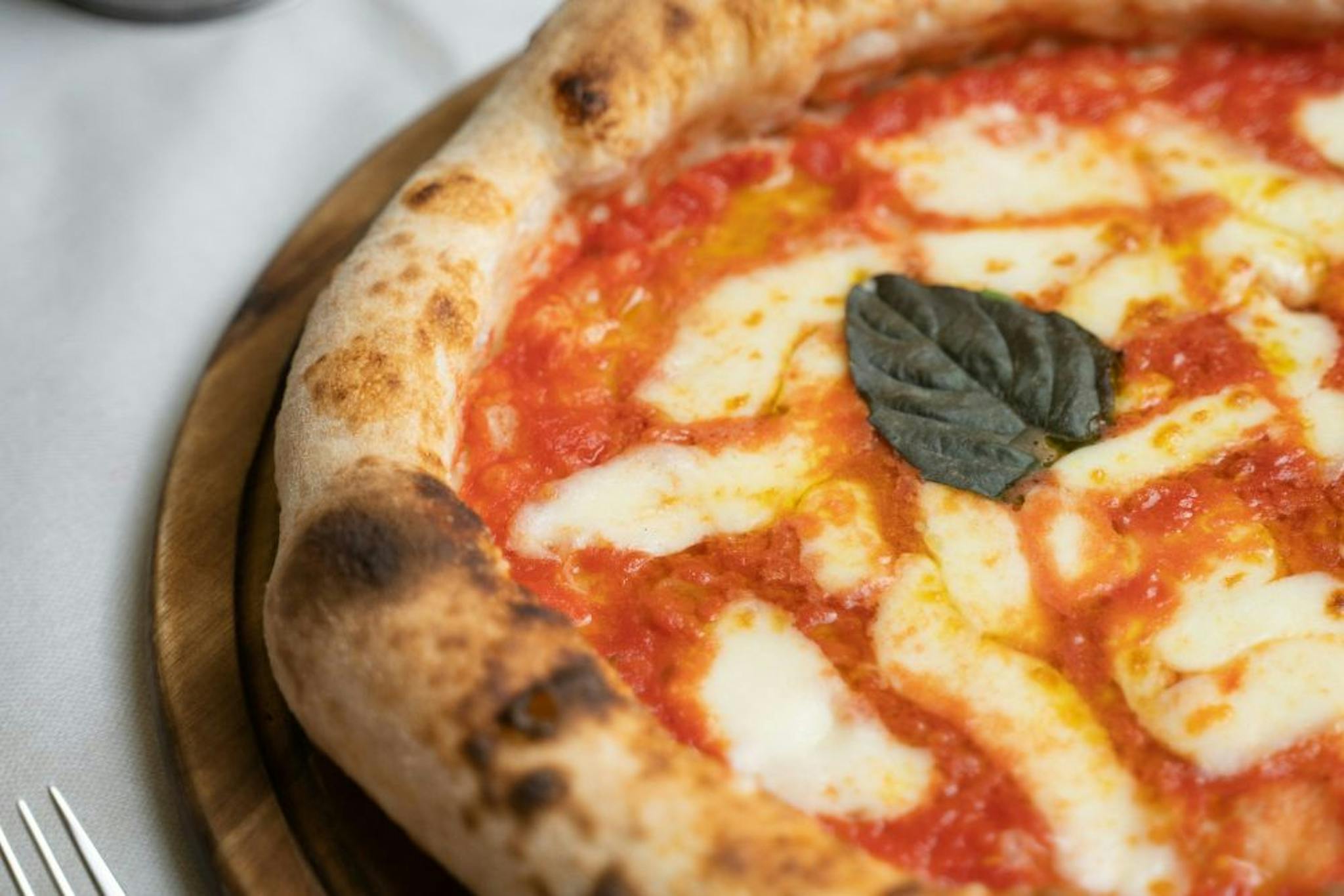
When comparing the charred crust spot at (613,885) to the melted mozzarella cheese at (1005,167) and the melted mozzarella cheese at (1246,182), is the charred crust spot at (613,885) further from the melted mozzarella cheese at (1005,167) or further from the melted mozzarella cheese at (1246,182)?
the melted mozzarella cheese at (1246,182)

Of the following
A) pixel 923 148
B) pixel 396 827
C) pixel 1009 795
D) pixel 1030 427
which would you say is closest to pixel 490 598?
pixel 396 827

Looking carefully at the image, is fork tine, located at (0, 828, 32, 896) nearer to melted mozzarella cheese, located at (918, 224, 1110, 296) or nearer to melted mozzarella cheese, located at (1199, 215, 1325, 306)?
melted mozzarella cheese, located at (918, 224, 1110, 296)

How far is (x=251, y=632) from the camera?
266cm

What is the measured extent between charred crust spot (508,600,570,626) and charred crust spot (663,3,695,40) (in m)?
1.46

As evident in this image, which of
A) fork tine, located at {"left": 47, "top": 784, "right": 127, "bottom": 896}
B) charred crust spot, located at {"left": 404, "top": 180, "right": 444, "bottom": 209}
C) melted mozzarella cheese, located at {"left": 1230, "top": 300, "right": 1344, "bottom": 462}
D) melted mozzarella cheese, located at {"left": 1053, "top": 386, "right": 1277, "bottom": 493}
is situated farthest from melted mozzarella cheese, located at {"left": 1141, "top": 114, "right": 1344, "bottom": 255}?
fork tine, located at {"left": 47, "top": 784, "right": 127, "bottom": 896}

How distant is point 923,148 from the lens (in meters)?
3.42

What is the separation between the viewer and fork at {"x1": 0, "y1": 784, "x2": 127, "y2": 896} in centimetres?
233

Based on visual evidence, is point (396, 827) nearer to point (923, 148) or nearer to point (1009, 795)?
point (1009, 795)

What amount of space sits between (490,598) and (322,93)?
233cm

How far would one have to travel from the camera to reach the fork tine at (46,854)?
7.68 ft

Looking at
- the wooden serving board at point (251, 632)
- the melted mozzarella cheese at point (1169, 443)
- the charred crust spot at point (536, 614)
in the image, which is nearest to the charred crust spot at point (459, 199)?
the wooden serving board at point (251, 632)

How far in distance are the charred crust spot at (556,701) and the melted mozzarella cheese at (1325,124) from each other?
210 centimetres

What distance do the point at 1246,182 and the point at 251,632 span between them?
2.20 m

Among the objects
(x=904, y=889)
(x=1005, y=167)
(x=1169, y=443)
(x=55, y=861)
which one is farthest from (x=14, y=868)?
(x=1005, y=167)
